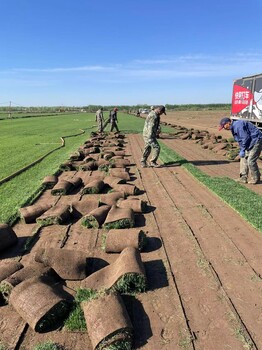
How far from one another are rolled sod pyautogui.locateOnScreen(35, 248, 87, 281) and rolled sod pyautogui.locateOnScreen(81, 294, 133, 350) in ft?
2.45

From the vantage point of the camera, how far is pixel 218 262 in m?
4.48

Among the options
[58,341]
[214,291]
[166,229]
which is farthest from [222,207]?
[58,341]

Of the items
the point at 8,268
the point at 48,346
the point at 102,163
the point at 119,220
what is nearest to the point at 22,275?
the point at 8,268

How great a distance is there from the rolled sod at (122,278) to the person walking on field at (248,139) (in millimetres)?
5232

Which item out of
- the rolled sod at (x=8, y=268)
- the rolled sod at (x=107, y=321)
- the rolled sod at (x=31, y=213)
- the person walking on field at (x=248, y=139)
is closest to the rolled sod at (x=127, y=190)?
the rolled sod at (x=31, y=213)

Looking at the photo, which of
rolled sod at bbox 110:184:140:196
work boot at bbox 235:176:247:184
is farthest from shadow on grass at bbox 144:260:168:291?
work boot at bbox 235:176:247:184

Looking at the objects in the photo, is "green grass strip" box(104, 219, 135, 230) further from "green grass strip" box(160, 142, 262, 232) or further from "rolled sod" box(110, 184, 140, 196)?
"green grass strip" box(160, 142, 262, 232)

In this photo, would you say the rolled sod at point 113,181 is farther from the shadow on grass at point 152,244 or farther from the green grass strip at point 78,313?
the green grass strip at point 78,313

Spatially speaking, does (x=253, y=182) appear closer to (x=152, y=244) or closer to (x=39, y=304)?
(x=152, y=244)

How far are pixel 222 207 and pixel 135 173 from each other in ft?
12.9

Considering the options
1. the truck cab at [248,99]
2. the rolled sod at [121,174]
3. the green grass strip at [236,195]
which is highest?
the truck cab at [248,99]

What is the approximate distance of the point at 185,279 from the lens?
13.3ft

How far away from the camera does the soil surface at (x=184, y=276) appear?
310 centimetres

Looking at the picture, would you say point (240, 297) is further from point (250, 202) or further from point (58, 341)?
point (250, 202)
